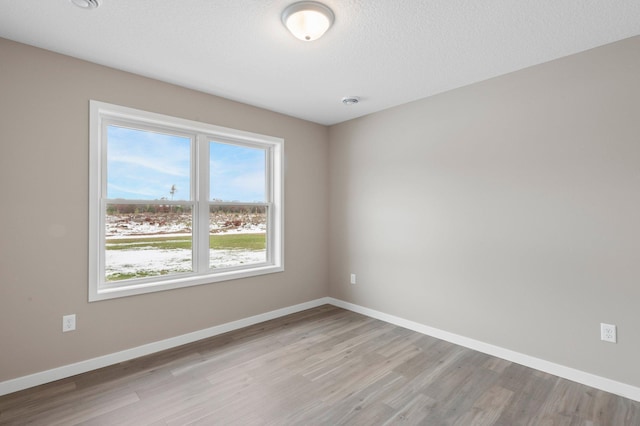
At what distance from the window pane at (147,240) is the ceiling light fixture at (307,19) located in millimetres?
2165

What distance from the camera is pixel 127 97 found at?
112 inches

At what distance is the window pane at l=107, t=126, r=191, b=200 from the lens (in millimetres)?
2920

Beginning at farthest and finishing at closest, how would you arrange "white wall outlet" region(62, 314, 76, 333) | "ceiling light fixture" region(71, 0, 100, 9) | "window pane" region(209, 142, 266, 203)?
"window pane" region(209, 142, 266, 203)
"white wall outlet" region(62, 314, 76, 333)
"ceiling light fixture" region(71, 0, 100, 9)

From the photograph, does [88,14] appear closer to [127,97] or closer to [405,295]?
[127,97]

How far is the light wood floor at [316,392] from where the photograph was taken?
2.05 metres

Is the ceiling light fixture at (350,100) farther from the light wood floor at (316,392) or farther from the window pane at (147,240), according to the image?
the light wood floor at (316,392)

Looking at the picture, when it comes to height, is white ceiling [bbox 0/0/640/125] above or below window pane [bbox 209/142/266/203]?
above

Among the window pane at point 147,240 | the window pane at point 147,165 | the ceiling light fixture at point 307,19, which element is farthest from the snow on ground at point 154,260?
the ceiling light fixture at point 307,19

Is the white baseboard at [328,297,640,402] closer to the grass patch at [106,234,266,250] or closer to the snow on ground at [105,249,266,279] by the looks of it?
the grass patch at [106,234,266,250]

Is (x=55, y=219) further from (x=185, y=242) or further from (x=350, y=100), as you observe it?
(x=350, y=100)

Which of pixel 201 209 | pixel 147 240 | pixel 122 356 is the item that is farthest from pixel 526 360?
pixel 147 240

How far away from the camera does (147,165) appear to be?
10.2 feet

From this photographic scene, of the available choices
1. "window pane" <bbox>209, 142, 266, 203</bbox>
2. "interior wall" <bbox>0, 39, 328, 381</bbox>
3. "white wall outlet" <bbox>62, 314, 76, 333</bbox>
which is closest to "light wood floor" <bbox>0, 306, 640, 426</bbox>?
"interior wall" <bbox>0, 39, 328, 381</bbox>

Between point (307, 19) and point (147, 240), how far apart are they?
2499 millimetres
